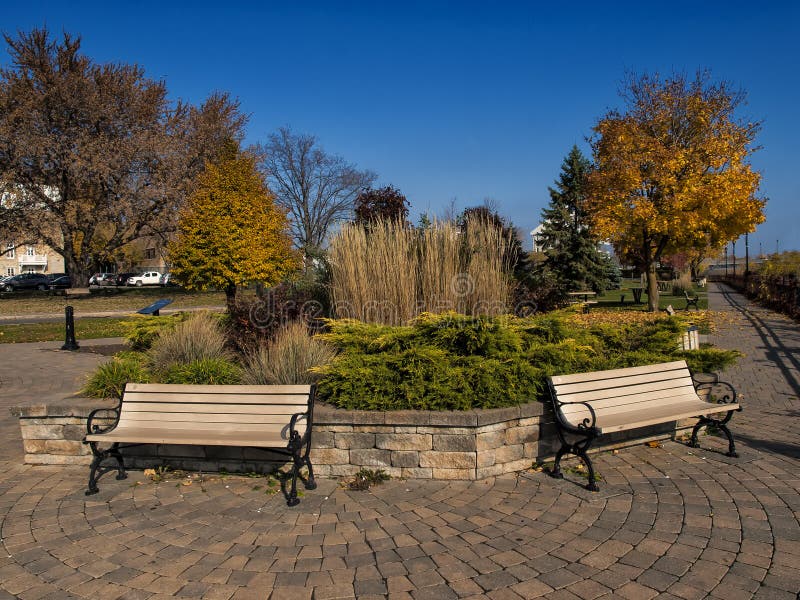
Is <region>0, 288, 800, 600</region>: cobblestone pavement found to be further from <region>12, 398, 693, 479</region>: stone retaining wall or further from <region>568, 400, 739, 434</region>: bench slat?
<region>568, 400, 739, 434</region>: bench slat

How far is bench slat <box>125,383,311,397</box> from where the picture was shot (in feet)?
13.5

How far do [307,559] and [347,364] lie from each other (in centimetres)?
179

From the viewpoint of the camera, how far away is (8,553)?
3096mm

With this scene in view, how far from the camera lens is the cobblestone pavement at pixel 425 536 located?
2.71m

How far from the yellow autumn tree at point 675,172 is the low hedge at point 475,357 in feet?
37.4

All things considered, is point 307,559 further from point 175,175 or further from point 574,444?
point 175,175

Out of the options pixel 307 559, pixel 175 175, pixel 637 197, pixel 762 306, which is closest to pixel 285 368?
pixel 307 559

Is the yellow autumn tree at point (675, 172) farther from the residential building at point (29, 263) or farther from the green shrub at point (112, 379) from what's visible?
the residential building at point (29, 263)

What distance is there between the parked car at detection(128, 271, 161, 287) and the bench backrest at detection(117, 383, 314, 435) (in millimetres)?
51190

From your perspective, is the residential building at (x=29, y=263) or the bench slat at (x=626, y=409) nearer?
the bench slat at (x=626, y=409)

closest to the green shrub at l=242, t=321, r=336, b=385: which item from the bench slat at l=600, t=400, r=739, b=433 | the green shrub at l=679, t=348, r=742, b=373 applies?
the bench slat at l=600, t=400, r=739, b=433

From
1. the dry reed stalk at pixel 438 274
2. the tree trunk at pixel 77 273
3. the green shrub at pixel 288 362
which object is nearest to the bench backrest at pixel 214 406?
the green shrub at pixel 288 362

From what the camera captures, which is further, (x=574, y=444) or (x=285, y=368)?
(x=285, y=368)

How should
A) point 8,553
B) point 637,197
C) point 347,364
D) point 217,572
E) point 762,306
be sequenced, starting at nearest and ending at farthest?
point 217,572, point 8,553, point 347,364, point 637,197, point 762,306
